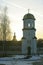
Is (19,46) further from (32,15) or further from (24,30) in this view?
(32,15)

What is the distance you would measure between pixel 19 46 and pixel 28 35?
2.75 meters

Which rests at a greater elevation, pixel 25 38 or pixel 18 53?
pixel 25 38

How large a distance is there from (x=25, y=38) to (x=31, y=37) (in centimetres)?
106

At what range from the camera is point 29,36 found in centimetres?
3994

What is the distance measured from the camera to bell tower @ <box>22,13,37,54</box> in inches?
1564

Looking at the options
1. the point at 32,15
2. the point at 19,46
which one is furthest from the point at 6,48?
the point at 32,15

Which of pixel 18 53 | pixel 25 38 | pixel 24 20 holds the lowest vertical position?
pixel 18 53

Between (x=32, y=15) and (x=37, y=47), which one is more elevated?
(x=32, y=15)

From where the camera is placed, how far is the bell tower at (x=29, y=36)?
39719 mm

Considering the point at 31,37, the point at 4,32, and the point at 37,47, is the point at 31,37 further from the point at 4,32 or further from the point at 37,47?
the point at 4,32

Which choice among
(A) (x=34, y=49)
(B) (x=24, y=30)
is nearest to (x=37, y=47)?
(A) (x=34, y=49)

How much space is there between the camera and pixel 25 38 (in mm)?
40062

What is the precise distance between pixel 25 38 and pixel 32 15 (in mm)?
4187

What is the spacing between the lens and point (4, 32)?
4138cm
